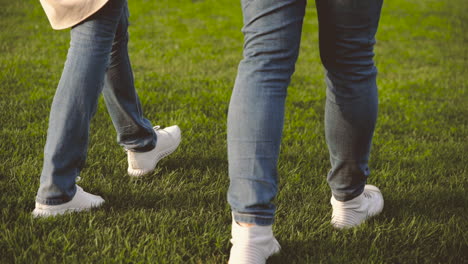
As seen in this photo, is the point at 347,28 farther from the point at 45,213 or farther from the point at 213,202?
the point at 45,213

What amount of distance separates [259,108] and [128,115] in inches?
44.1

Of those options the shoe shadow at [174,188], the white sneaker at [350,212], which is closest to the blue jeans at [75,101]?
the shoe shadow at [174,188]

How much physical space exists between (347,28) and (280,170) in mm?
1334

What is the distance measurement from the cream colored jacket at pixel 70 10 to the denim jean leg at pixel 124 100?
16.4 inches

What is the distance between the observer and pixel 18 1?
1045cm

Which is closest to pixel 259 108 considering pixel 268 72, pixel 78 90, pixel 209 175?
pixel 268 72

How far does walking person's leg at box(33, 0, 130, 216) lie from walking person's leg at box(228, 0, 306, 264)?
26.2 inches

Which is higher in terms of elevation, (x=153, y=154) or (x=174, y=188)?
(x=153, y=154)

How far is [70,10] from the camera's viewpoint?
192 centimetres

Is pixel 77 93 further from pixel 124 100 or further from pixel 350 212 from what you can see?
pixel 350 212

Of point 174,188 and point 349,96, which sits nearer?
point 349,96

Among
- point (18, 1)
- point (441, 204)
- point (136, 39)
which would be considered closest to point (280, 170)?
point (441, 204)

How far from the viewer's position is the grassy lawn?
1.97 m

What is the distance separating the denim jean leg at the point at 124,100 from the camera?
243cm
